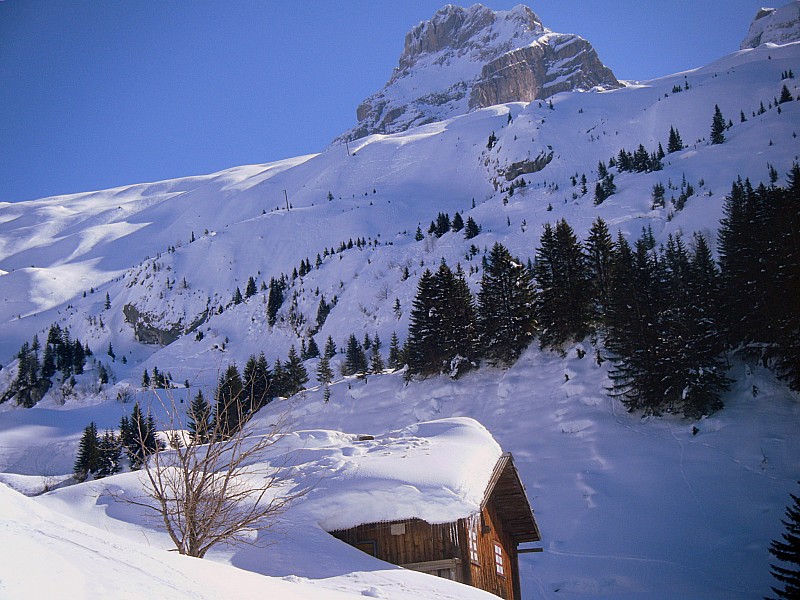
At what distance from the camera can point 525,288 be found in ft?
130

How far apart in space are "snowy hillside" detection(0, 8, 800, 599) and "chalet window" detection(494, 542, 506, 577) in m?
2.92

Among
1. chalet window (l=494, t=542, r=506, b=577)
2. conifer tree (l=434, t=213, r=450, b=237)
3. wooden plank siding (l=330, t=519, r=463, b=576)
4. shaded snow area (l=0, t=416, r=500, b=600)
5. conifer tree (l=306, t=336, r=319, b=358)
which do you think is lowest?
conifer tree (l=306, t=336, r=319, b=358)

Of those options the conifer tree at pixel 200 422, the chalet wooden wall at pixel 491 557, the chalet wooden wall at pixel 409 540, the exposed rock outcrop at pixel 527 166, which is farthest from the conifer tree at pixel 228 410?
the exposed rock outcrop at pixel 527 166

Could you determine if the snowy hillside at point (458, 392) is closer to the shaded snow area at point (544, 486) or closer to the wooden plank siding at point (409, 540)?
the shaded snow area at point (544, 486)

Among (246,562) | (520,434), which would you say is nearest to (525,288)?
(520,434)

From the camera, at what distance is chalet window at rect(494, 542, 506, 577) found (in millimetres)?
15717

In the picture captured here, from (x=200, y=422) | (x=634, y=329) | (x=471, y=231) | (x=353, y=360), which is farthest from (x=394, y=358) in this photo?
(x=200, y=422)

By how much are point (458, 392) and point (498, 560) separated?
865 inches

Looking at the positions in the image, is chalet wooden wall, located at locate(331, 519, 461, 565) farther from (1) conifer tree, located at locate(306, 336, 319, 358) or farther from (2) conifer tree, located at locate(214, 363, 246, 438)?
(1) conifer tree, located at locate(306, 336, 319, 358)

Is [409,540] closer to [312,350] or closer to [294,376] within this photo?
[294,376]

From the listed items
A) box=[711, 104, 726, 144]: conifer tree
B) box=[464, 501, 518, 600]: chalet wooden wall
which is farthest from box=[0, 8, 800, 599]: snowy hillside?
box=[711, 104, 726, 144]: conifer tree

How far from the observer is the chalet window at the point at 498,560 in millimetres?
15717

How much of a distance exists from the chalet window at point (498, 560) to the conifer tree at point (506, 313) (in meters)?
22.7

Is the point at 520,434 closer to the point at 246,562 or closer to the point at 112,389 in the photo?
the point at 246,562
